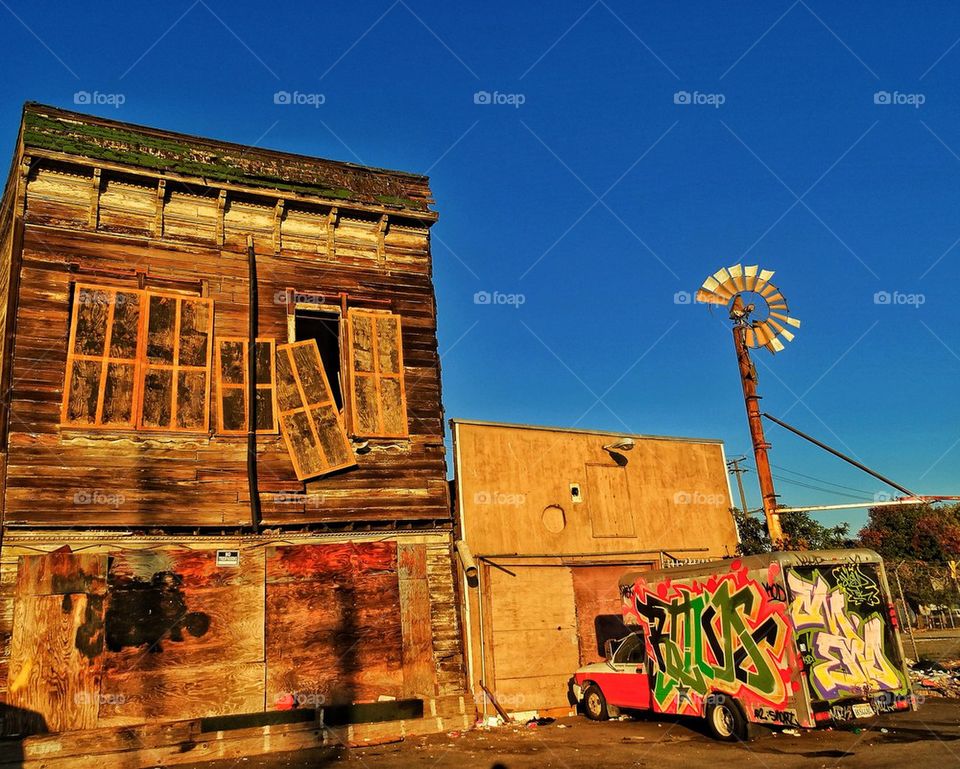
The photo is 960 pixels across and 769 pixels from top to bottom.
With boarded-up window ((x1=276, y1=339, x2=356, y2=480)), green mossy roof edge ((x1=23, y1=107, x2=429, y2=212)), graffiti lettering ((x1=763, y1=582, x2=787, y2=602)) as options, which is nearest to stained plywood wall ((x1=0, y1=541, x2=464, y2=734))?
boarded-up window ((x1=276, y1=339, x2=356, y2=480))

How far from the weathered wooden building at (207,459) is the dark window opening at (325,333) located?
216mm

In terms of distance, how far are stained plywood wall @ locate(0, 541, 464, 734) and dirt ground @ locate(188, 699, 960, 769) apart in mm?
1196

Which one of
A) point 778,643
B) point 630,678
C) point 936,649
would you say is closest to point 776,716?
point 778,643

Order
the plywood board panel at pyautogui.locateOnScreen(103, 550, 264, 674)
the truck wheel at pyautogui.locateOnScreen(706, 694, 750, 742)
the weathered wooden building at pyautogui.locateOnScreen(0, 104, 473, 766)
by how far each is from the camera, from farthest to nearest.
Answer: the plywood board panel at pyautogui.locateOnScreen(103, 550, 264, 674), the weathered wooden building at pyautogui.locateOnScreen(0, 104, 473, 766), the truck wheel at pyautogui.locateOnScreen(706, 694, 750, 742)

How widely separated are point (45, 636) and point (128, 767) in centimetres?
244

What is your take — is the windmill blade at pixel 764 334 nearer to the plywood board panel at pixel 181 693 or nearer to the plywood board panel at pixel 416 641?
the plywood board panel at pixel 416 641

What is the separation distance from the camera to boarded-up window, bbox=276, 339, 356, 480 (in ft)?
44.6

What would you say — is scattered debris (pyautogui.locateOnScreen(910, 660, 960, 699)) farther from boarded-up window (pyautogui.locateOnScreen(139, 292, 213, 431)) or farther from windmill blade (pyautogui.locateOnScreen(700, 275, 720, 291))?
boarded-up window (pyautogui.locateOnScreen(139, 292, 213, 431))

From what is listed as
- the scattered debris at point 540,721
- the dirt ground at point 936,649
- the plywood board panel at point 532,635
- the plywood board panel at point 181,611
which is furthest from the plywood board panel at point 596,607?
the plywood board panel at point 181,611

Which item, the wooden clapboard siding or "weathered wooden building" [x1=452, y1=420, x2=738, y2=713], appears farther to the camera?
"weathered wooden building" [x1=452, y1=420, x2=738, y2=713]

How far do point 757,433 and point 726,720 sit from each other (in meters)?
8.00

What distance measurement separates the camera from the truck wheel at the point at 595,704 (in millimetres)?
13781

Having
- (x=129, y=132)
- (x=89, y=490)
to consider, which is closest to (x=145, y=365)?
(x=89, y=490)

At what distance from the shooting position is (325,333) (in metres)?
16.6
